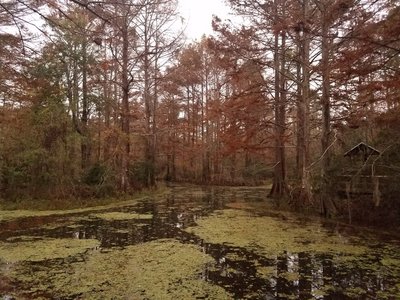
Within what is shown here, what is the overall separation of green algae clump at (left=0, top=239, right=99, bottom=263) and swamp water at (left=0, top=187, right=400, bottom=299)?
0.05ft

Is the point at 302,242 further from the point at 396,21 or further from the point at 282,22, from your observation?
the point at 282,22

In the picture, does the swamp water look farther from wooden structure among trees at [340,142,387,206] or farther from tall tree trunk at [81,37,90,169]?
tall tree trunk at [81,37,90,169]

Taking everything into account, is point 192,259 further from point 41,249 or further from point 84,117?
point 84,117

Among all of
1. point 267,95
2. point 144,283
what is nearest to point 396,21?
point 144,283

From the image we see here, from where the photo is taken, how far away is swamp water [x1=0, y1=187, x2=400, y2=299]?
13.8 feet

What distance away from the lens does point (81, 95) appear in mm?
16141

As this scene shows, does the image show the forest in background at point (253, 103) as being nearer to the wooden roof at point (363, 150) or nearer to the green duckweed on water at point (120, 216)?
the wooden roof at point (363, 150)

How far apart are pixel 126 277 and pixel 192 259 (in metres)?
1.23

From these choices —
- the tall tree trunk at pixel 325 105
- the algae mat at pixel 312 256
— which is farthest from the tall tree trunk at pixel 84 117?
the tall tree trunk at pixel 325 105

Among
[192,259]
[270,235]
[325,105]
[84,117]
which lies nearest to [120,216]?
[270,235]

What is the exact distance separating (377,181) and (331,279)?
12.5ft

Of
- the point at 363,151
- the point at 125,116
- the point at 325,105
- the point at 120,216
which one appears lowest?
the point at 120,216

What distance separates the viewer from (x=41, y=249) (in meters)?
6.08

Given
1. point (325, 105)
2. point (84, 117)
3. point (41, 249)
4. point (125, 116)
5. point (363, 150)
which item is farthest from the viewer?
point (84, 117)
